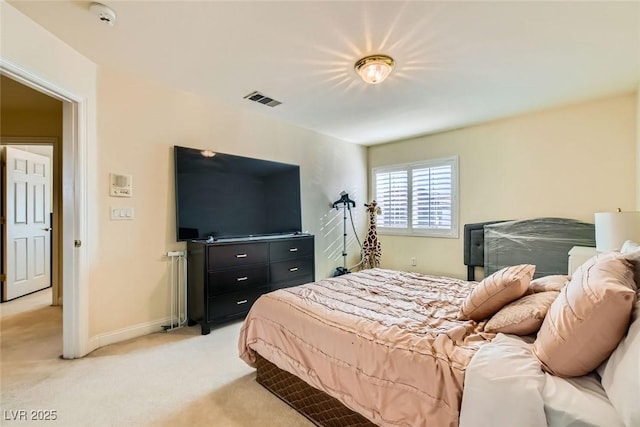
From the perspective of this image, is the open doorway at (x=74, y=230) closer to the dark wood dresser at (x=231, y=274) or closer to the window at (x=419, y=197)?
the dark wood dresser at (x=231, y=274)

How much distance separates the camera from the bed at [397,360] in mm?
998

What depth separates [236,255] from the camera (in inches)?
124

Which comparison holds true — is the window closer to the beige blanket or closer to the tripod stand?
the tripod stand

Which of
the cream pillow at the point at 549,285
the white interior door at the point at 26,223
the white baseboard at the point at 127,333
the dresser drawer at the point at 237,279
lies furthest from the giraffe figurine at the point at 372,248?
the white interior door at the point at 26,223

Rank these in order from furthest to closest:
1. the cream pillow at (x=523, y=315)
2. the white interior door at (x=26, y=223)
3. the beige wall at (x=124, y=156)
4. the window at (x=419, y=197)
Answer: the window at (x=419, y=197)
the white interior door at (x=26, y=223)
the beige wall at (x=124, y=156)
the cream pillow at (x=523, y=315)

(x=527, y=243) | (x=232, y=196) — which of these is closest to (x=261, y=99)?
(x=232, y=196)

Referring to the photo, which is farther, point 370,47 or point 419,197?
point 419,197

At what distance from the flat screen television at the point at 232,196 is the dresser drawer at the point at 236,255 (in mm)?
347

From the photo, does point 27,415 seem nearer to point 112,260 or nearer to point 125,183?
point 112,260

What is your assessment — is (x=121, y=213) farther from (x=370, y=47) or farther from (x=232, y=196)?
(x=370, y=47)

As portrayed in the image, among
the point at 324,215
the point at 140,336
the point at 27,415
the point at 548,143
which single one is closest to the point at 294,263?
the point at 324,215

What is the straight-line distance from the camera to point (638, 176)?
304cm

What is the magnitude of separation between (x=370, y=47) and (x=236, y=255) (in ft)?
7.72

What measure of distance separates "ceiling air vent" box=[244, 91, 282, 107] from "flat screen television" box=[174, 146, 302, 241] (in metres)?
0.71
